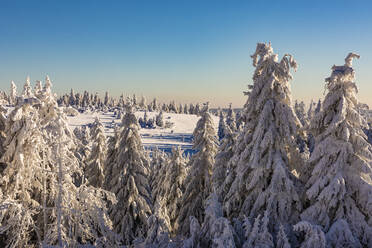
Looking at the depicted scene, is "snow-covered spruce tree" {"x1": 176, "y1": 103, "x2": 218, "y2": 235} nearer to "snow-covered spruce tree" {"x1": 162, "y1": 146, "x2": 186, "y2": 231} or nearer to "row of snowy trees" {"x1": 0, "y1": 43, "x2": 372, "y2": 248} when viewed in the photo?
"snow-covered spruce tree" {"x1": 162, "y1": 146, "x2": 186, "y2": 231}

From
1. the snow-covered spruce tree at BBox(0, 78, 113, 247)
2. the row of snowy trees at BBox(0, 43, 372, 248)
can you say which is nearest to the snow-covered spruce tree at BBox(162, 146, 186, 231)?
the row of snowy trees at BBox(0, 43, 372, 248)

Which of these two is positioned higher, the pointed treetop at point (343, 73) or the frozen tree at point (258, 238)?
the pointed treetop at point (343, 73)

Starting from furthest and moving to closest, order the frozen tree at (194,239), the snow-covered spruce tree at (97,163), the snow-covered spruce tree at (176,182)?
the snow-covered spruce tree at (97,163) < the snow-covered spruce tree at (176,182) < the frozen tree at (194,239)

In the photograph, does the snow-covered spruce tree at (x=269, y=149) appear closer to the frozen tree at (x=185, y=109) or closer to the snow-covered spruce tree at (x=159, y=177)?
the snow-covered spruce tree at (x=159, y=177)

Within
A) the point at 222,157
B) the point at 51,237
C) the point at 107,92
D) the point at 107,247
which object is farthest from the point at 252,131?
the point at 107,92

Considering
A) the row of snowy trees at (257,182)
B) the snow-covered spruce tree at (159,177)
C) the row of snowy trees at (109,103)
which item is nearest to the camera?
the row of snowy trees at (257,182)

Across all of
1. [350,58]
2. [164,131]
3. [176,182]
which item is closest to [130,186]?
[176,182]

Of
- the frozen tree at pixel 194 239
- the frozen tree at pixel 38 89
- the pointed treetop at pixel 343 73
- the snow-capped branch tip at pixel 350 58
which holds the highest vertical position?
the snow-capped branch tip at pixel 350 58

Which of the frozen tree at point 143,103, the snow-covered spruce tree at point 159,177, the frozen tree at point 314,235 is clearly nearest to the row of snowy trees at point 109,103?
Result: the frozen tree at point 143,103
